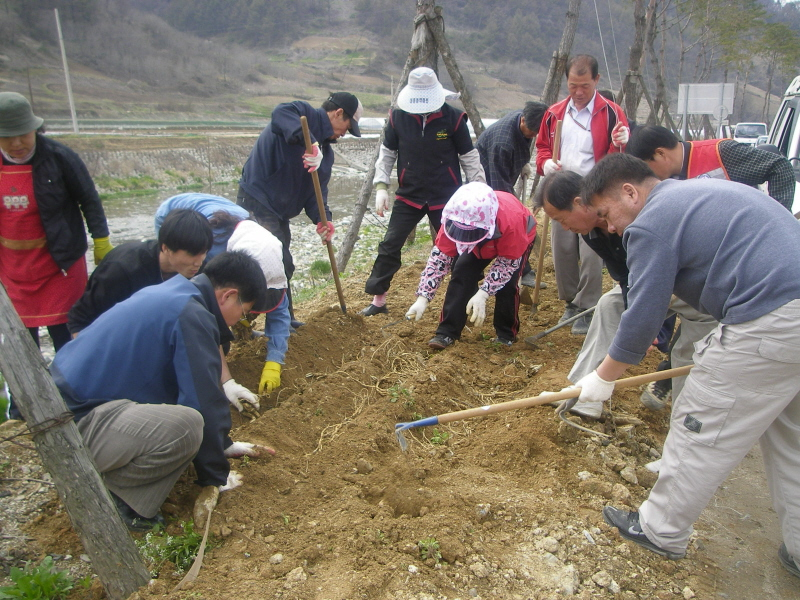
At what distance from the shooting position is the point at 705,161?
3426mm

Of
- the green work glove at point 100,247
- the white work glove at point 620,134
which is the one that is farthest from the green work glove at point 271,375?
the white work glove at point 620,134

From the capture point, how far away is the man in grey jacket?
2.04 meters

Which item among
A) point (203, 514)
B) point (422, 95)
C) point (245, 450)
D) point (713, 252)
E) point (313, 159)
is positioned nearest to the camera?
point (713, 252)

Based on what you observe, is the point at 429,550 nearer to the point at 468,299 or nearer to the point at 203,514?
the point at 203,514

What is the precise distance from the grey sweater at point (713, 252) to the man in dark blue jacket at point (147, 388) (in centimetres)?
157

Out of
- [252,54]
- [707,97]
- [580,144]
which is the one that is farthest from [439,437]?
[252,54]

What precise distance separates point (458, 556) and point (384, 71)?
56940mm

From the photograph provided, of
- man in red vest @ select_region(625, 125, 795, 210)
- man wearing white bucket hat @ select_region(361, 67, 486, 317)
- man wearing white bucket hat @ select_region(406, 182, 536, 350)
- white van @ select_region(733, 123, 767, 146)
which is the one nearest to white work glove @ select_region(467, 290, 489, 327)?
man wearing white bucket hat @ select_region(406, 182, 536, 350)

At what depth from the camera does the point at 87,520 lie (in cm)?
198

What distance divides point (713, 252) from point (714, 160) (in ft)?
5.20

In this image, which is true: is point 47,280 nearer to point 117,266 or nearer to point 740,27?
point 117,266

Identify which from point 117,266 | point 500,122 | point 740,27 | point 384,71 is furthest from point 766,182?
point 384,71

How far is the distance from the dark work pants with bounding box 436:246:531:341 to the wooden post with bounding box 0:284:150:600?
8.37ft

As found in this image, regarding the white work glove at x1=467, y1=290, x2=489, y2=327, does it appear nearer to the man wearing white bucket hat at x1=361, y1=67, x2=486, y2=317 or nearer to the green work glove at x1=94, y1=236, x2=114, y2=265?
the man wearing white bucket hat at x1=361, y1=67, x2=486, y2=317
